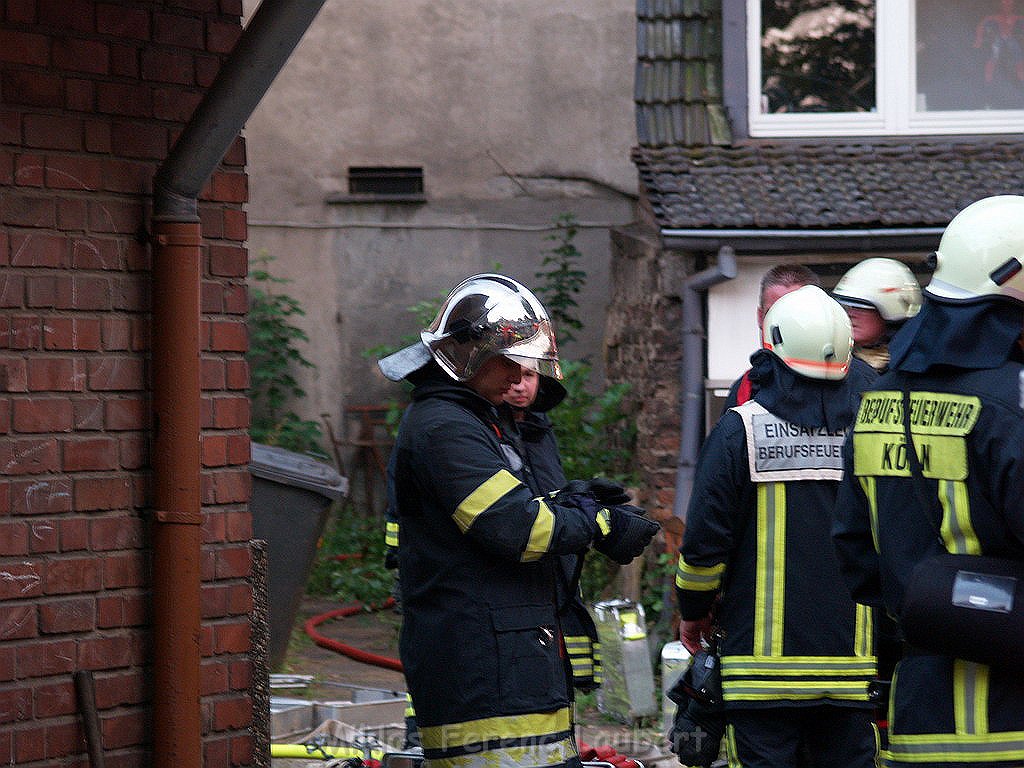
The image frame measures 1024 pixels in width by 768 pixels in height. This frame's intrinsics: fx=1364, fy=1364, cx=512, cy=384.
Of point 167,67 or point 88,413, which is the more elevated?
point 167,67

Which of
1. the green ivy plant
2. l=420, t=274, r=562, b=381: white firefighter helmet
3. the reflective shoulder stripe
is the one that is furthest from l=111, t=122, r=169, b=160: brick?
the green ivy plant

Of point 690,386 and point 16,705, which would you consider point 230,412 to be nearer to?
point 16,705

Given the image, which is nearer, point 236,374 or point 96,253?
point 96,253

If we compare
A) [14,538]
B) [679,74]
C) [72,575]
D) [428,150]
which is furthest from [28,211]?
[428,150]

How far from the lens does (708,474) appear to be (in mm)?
4199

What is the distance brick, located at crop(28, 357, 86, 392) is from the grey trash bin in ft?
12.6

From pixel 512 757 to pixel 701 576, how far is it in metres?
1.06

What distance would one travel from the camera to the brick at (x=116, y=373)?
332 centimetres

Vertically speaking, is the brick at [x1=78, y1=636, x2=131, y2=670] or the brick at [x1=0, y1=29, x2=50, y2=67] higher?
the brick at [x1=0, y1=29, x2=50, y2=67]

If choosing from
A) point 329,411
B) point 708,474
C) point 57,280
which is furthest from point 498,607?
point 329,411

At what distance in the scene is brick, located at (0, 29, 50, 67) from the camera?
3.16m

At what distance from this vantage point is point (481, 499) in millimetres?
3408

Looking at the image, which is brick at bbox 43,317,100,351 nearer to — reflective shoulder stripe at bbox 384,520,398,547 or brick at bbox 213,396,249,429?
brick at bbox 213,396,249,429

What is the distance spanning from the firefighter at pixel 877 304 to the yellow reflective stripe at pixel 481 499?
2.28m
